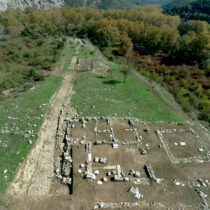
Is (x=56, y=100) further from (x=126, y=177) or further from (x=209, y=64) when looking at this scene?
(x=209, y=64)

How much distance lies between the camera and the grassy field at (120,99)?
22.9 metres

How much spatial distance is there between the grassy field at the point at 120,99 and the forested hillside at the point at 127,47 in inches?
196

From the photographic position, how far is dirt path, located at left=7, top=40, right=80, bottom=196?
583 inches

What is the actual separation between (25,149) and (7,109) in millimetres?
7796

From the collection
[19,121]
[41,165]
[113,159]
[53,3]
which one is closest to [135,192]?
[113,159]

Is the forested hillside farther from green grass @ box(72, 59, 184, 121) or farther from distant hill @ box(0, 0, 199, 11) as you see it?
distant hill @ box(0, 0, 199, 11)

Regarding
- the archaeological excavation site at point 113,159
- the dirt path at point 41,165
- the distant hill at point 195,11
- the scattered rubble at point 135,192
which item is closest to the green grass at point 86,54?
the archaeological excavation site at point 113,159

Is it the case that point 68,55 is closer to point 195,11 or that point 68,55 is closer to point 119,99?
point 119,99

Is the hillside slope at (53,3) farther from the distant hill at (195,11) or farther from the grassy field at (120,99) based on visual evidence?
the grassy field at (120,99)

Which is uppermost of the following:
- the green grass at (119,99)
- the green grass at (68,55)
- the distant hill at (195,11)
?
the distant hill at (195,11)

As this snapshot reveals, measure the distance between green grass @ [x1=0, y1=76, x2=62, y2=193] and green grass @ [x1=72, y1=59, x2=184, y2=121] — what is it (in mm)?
4481

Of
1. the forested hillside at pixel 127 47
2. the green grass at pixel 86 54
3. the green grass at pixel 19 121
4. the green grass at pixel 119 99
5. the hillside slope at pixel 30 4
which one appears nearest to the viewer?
the green grass at pixel 19 121

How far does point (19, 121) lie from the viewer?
21.0m

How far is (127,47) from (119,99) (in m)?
28.2
